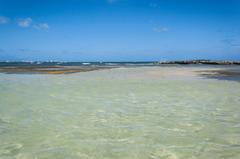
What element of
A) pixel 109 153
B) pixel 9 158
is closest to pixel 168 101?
pixel 109 153

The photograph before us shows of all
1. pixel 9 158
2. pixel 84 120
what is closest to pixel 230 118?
pixel 84 120

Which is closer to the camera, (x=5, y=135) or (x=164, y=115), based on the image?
(x=5, y=135)

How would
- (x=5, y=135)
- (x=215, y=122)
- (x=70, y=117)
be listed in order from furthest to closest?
(x=70, y=117), (x=215, y=122), (x=5, y=135)

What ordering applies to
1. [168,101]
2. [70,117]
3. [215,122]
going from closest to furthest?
1. [215,122]
2. [70,117]
3. [168,101]

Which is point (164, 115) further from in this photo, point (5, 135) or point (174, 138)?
point (5, 135)

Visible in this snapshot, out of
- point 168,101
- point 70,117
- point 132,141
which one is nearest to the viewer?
point 132,141

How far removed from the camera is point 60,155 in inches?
179

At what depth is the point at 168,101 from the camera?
32.4ft

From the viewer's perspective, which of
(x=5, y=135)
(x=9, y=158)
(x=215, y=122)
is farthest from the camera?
(x=215, y=122)

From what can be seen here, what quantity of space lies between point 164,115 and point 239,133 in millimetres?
2251

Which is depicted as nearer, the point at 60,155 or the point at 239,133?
Answer: the point at 60,155

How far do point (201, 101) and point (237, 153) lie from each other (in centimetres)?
551

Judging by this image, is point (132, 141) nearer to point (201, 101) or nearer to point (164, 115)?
point (164, 115)

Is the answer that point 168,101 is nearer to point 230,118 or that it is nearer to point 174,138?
point 230,118
